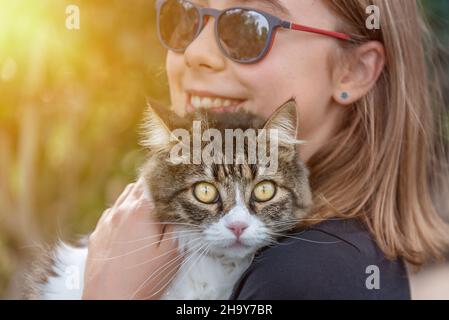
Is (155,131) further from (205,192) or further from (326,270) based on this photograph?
(326,270)

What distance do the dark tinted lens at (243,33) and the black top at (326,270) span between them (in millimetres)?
→ 539

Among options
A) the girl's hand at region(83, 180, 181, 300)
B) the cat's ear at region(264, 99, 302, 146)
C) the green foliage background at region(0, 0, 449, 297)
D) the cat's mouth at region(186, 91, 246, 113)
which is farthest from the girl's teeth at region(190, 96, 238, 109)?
the green foliage background at region(0, 0, 449, 297)

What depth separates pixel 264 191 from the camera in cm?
154

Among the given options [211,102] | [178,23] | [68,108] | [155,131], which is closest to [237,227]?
[155,131]

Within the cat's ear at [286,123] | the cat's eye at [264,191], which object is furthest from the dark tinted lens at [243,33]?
the cat's eye at [264,191]

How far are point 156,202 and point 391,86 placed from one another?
0.79 meters

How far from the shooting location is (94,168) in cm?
305

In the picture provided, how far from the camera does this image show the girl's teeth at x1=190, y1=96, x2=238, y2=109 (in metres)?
1.75

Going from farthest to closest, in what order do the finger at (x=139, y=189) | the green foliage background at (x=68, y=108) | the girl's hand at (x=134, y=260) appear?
the green foliage background at (x=68, y=108) < the finger at (x=139, y=189) < the girl's hand at (x=134, y=260)

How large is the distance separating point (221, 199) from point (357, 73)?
0.59 m

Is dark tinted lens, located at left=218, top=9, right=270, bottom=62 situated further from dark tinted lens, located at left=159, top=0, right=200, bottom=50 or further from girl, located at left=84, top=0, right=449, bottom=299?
dark tinted lens, located at left=159, top=0, right=200, bottom=50

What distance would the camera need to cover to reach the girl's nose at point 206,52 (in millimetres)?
1706

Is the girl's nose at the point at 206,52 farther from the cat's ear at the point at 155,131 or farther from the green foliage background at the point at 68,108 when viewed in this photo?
the green foliage background at the point at 68,108
